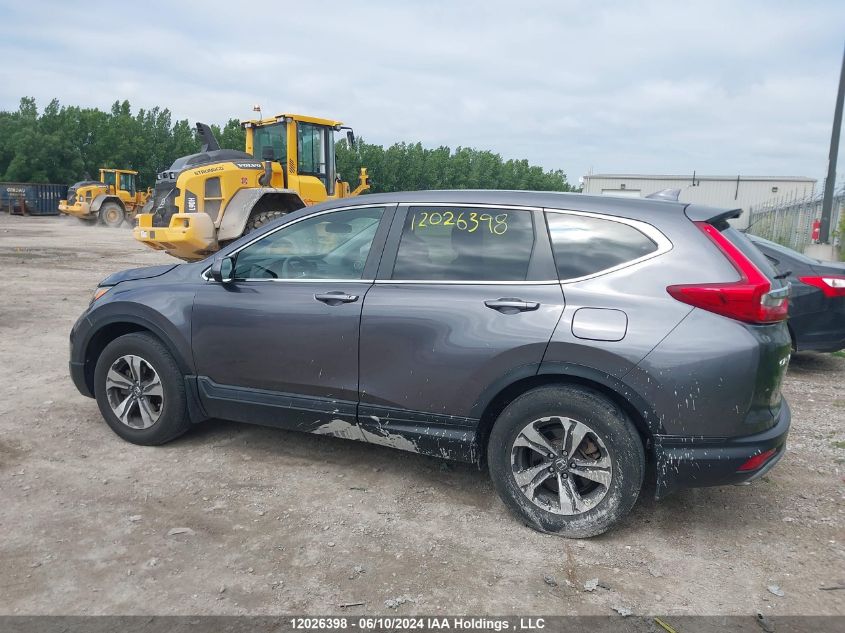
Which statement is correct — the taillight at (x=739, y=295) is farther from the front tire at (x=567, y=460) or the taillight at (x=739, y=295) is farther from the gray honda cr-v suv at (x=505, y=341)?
the front tire at (x=567, y=460)

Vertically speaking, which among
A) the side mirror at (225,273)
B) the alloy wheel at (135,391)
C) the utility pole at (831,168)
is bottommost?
the alloy wheel at (135,391)

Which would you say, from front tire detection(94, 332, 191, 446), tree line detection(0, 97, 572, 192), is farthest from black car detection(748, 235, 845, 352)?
tree line detection(0, 97, 572, 192)

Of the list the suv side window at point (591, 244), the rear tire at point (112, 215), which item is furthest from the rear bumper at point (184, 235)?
the rear tire at point (112, 215)

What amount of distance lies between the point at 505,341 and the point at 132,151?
2250 inches

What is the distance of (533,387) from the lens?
3.50 meters

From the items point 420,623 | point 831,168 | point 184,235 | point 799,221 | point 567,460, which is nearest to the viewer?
point 420,623

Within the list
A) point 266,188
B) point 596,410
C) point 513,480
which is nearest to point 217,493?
point 513,480

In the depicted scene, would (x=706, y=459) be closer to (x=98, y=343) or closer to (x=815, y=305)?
(x=98, y=343)

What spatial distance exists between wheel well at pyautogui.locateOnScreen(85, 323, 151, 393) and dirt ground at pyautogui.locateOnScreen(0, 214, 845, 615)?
0.42m

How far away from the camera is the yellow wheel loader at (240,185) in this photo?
42.6 feet

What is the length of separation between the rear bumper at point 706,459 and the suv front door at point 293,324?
168cm

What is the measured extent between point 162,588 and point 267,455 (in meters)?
1.54

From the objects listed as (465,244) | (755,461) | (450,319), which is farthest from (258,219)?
(755,461)

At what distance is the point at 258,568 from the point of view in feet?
10.3
